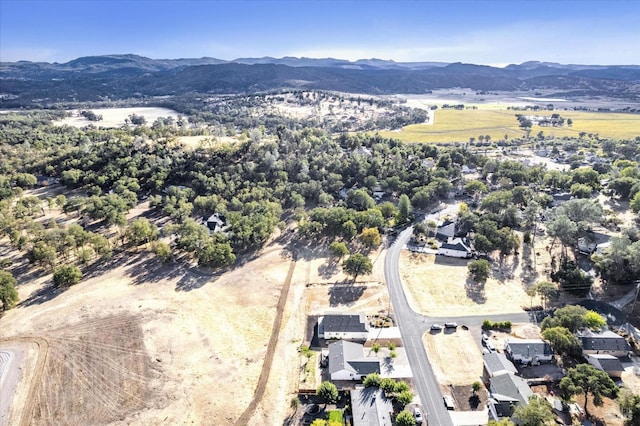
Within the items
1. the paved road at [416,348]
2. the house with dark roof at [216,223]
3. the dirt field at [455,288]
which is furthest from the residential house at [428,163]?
the house with dark roof at [216,223]

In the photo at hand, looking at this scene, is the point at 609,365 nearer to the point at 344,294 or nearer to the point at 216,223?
the point at 344,294

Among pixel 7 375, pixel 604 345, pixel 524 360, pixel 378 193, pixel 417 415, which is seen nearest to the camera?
pixel 417 415

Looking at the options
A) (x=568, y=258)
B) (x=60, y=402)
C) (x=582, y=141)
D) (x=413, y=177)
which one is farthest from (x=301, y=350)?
(x=582, y=141)

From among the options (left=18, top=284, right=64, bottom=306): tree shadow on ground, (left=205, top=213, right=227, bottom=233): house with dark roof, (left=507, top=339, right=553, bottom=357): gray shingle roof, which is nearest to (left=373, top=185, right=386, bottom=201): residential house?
(left=205, top=213, right=227, bottom=233): house with dark roof

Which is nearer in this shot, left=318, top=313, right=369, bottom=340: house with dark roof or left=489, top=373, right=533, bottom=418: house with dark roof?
left=489, top=373, right=533, bottom=418: house with dark roof

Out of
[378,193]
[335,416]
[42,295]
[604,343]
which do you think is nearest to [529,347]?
[604,343]

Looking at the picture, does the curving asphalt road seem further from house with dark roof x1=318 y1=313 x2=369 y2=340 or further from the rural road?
the rural road
